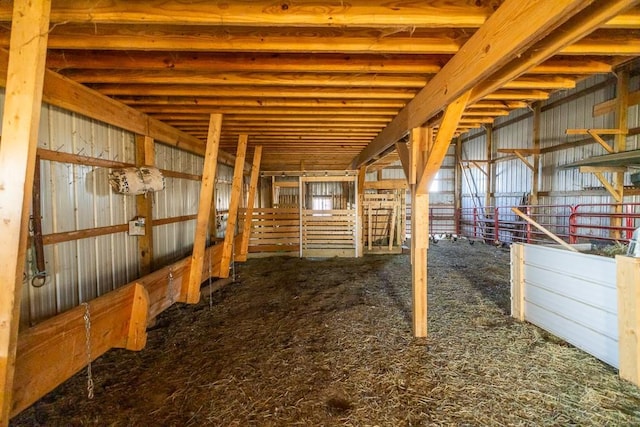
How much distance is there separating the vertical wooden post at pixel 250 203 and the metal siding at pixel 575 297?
475 centimetres

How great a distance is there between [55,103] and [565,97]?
1116cm

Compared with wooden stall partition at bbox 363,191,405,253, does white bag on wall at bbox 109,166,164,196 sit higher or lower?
higher

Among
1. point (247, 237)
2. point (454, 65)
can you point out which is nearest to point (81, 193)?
point (454, 65)

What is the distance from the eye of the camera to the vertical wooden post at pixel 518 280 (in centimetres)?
344

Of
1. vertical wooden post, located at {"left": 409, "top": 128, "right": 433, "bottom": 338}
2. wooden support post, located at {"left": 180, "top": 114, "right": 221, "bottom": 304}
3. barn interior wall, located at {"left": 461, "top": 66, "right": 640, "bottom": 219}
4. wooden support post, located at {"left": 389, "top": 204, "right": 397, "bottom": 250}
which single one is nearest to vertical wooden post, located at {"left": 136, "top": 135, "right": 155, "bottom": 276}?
wooden support post, located at {"left": 180, "top": 114, "right": 221, "bottom": 304}

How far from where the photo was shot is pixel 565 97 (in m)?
8.73

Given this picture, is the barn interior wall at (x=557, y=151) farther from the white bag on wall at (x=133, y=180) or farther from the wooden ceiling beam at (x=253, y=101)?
the white bag on wall at (x=133, y=180)

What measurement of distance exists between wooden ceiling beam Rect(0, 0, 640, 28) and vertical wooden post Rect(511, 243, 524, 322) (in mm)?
2331

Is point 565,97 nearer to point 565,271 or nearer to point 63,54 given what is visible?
point 565,271

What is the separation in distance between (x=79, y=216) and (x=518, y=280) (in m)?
4.59

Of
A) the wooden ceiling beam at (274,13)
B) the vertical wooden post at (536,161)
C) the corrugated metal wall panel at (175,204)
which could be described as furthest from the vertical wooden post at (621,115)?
the corrugated metal wall panel at (175,204)

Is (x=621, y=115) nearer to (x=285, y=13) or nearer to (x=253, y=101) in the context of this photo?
(x=253, y=101)

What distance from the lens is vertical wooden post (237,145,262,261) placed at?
628 centimetres

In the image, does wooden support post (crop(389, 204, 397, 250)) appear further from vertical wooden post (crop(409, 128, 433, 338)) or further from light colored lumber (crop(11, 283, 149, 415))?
light colored lumber (crop(11, 283, 149, 415))
